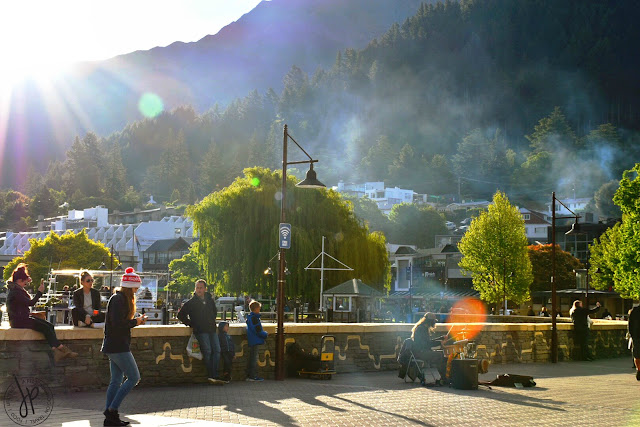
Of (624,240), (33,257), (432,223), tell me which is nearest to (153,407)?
(624,240)

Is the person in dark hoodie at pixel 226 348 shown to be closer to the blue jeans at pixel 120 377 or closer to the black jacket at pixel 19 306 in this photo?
the black jacket at pixel 19 306

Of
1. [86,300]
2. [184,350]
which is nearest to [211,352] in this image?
[184,350]

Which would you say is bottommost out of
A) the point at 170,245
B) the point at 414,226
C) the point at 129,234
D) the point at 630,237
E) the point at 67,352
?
the point at 67,352

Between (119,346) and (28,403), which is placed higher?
(119,346)

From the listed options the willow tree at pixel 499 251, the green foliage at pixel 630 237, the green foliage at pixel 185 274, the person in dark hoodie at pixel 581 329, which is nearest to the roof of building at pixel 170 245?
the green foliage at pixel 185 274

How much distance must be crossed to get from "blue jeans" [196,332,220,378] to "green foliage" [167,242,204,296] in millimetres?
62173

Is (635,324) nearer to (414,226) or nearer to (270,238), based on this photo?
(270,238)

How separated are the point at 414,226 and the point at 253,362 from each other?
153 metres

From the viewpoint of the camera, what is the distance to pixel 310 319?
41125 mm

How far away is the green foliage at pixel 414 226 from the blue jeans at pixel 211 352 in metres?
149

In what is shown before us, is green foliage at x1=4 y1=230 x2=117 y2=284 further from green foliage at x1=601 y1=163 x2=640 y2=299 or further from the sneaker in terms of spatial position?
the sneaker

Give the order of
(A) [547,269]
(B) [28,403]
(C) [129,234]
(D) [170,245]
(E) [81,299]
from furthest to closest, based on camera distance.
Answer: (C) [129,234] → (D) [170,245] → (A) [547,269] → (E) [81,299] → (B) [28,403]

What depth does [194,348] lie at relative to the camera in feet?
48.2

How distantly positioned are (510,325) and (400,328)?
15.3 ft
